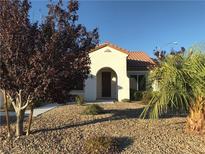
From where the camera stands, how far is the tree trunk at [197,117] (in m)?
9.95

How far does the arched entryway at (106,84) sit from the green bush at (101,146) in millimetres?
17881

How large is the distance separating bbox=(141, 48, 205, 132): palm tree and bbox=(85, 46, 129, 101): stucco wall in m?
14.7

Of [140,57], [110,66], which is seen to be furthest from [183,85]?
[140,57]

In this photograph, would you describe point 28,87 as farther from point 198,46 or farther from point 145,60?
point 145,60

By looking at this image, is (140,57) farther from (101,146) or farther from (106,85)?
(101,146)

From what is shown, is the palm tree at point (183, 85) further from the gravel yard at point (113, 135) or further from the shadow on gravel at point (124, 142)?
the shadow on gravel at point (124, 142)

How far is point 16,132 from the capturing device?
33.1 ft

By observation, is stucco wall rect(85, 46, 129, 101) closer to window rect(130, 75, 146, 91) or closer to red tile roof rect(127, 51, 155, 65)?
window rect(130, 75, 146, 91)

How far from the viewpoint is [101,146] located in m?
8.64

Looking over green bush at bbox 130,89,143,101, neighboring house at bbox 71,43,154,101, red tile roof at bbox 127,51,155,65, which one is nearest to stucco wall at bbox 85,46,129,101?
neighboring house at bbox 71,43,154,101

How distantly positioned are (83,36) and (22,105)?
2.82m

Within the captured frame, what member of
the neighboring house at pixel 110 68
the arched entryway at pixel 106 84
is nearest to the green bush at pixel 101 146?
the neighboring house at pixel 110 68

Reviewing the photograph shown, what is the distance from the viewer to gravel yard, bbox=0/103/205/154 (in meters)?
8.91

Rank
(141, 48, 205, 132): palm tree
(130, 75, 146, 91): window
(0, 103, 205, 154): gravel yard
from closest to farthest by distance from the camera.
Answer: (0, 103, 205, 154): gravel yard → (141, 48, 205, 132): palm tree → (130, 75, 146, 91): window
